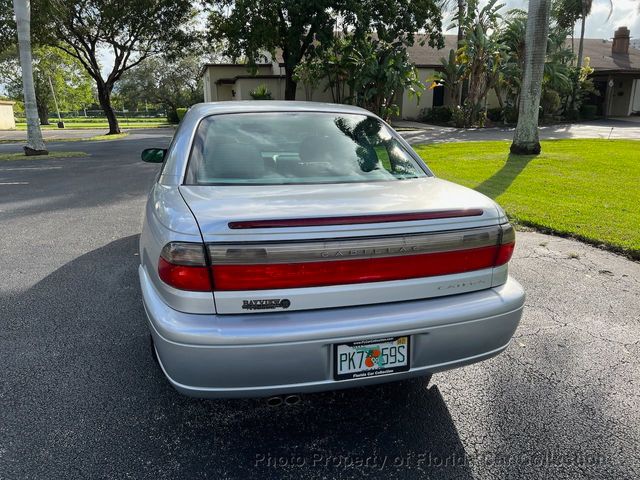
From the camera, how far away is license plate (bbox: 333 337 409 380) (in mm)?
Answer: 2072

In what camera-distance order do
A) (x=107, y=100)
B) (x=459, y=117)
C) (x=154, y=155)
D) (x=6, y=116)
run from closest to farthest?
(x=154, y=155) → (x=459, y=117) → (x=107, y=100) → (x=6, y=116)

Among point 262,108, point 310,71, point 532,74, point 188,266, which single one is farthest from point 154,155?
point 310,71

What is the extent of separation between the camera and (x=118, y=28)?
968 inches

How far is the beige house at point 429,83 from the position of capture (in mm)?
31328

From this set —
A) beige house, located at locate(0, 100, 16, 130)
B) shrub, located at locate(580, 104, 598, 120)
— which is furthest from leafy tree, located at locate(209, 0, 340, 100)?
beige house, located at locate(0, 100, 16, 130)

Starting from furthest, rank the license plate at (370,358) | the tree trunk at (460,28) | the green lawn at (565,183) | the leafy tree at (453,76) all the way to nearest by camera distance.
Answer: the leafy tree at (453,76) < the tree trunk at (460,28) < the green lawn at (565,183) < the license plate at (370,358)

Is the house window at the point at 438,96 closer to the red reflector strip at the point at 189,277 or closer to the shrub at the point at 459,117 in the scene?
the shrub at the point at 459,117

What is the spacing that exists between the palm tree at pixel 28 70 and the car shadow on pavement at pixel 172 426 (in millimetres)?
13439

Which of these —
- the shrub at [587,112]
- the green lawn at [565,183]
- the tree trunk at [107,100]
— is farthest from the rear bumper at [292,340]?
the shrub at [587,112]

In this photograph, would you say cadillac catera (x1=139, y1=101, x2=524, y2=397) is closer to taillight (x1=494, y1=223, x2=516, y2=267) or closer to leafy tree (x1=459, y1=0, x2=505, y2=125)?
taillight (x1=494, y1=223, x2=516, y2=267)

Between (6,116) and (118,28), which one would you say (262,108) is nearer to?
(118,28)

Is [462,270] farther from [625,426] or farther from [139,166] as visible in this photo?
[139,166]

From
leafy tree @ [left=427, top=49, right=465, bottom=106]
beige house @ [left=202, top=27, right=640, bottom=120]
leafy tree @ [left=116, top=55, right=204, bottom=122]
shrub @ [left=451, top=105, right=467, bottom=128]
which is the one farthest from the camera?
leafy tree @ [left=116, top=55, right=204, bottom=122]

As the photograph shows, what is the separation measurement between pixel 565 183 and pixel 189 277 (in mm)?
8449
